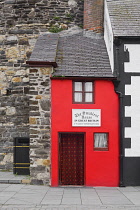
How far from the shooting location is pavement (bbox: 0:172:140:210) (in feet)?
24.2

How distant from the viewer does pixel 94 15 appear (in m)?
13.4

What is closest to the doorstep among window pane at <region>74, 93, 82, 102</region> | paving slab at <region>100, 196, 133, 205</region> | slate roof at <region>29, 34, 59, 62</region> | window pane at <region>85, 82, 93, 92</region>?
paving slab at <region>100, 196, 133, 205</region>

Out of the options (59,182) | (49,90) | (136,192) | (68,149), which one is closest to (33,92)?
(49,90)

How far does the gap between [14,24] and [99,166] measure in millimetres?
7682

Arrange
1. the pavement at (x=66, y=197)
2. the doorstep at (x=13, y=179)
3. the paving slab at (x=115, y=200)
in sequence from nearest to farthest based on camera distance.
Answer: the pavement at (x=66, y=197) → the paving slab at (x=115, y=200) → the doorstep at (x=13, y=179)

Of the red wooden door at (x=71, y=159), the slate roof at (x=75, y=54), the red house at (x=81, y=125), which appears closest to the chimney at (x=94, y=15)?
the slate roof at (x=75, y=54)

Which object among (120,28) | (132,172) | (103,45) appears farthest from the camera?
(103,45)

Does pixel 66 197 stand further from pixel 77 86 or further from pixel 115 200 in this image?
pixel 77 86

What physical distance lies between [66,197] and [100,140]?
2720 millimetres

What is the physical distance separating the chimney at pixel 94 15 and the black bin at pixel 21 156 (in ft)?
20.2

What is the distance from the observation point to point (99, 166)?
33.1 feet

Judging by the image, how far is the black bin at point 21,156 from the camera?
11344 mm

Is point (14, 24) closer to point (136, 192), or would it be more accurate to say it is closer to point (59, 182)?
point (59, 182)

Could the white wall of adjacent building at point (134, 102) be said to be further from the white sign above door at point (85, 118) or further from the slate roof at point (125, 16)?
the white sign above door at point (85, 118)
